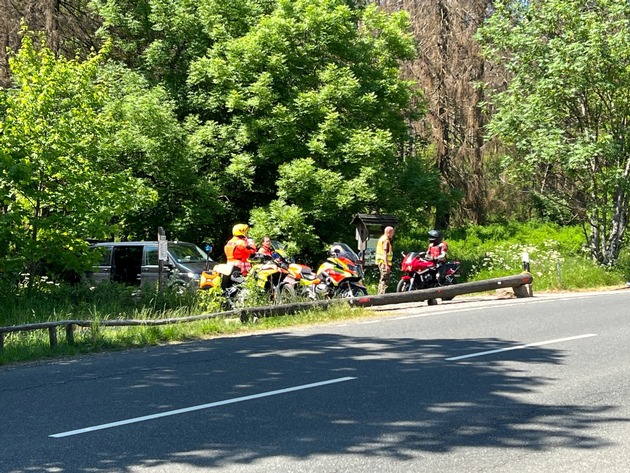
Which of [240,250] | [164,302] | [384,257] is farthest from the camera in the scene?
[384,257]

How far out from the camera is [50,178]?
18.9 m

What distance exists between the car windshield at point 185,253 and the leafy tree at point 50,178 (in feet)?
10.4

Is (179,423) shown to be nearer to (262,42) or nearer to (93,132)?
(93,132)

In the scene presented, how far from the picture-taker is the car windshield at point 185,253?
22609mm

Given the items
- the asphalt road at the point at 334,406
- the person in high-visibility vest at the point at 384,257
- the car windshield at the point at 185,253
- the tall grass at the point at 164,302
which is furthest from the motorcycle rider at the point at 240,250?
the asphalt road at the point at 334,406

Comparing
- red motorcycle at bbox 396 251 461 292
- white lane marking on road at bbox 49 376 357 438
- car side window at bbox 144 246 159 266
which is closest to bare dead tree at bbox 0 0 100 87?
car side window at bbox 144 246 159 266

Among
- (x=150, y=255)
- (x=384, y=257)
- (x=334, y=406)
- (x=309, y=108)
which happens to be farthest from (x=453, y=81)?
(x=334, y=406)

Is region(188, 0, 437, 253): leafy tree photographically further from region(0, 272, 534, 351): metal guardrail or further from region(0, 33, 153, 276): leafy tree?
region(0, 33, 153, 276): leafy tree

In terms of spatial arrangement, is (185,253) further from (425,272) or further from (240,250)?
(425,272)

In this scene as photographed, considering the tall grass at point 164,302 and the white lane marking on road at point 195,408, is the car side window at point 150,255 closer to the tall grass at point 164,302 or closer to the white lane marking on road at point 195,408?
the tall grass at point 164,302

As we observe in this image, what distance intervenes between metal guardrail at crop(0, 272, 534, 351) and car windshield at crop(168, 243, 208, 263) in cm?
640

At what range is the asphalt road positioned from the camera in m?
6.08

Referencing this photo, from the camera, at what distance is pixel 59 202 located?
18531 mm

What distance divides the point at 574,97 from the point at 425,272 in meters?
10.5
